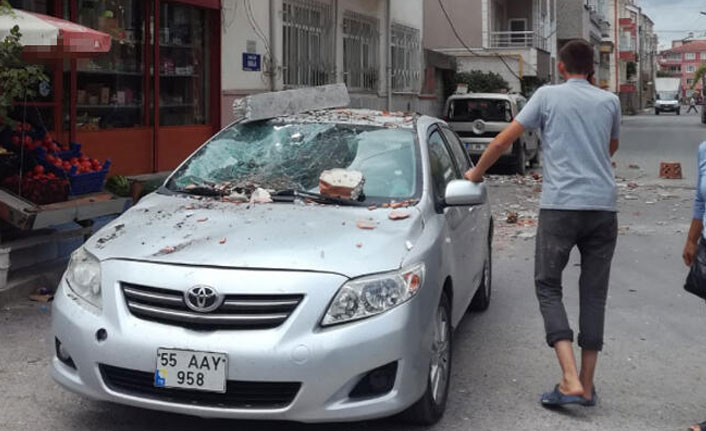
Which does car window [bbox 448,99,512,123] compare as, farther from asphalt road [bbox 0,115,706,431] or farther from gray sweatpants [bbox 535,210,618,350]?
gray sweatpants [bbox 535,210,618,350]

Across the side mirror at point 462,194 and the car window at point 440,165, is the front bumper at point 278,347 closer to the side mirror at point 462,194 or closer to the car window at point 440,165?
the side mirror at point 462,194

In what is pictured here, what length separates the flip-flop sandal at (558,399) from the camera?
4.45 m

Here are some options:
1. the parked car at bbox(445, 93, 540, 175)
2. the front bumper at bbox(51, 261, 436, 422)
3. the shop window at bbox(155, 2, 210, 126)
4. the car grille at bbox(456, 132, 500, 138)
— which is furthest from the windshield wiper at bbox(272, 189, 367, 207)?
the car grille at bbox(456, 132, 500, 138)

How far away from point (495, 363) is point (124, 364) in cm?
258

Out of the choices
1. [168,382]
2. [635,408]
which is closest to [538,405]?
[635,408]

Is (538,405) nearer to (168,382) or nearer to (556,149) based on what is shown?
(556,149)

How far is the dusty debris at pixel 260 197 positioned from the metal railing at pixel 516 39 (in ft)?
97.9

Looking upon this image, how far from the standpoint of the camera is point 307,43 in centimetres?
1642

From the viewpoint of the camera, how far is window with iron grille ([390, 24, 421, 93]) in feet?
72.3

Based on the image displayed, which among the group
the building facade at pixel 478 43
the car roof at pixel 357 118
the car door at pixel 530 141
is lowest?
the car roof at pixel 357 118

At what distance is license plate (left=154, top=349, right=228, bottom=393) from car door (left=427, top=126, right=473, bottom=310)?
1.49m

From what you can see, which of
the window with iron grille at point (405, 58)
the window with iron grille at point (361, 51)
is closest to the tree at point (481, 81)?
the window with iron grille at point (405, 58)

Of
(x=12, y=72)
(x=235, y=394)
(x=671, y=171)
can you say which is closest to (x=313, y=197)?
(x=235, y=394)

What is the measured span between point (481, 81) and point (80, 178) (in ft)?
75.5
